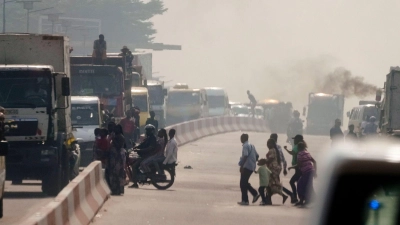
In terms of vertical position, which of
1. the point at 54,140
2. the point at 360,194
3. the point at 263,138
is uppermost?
the point at 360,194

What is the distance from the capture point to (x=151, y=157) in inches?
905

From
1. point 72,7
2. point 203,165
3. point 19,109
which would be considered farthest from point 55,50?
point 72,7

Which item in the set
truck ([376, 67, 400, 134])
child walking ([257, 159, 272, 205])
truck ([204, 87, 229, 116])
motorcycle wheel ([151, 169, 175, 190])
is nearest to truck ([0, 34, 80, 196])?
motorcycle wheel ([151, 169, 175, 190])

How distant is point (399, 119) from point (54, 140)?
13494 mm

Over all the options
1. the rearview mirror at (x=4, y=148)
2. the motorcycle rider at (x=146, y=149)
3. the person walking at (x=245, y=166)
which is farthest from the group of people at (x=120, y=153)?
the rearview mirror at (x=4, y=148)

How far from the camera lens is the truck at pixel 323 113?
66.4 meters

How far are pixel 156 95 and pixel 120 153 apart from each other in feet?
100

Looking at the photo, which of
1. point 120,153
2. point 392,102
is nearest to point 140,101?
point 392,102

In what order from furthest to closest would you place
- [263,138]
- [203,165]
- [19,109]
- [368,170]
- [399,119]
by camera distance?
[263,138] → [203,165] → [399,119] → [19,109] → [368,170]

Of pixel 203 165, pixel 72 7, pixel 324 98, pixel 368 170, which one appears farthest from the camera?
pixel 72 7

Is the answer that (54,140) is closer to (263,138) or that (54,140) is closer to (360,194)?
(360,194)

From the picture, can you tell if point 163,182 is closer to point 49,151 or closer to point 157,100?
point 49,151

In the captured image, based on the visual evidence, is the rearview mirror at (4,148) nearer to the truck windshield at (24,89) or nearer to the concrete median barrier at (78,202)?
the concrete median barrier at (78,202)

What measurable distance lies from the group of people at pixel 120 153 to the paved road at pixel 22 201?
1370 millimetres
